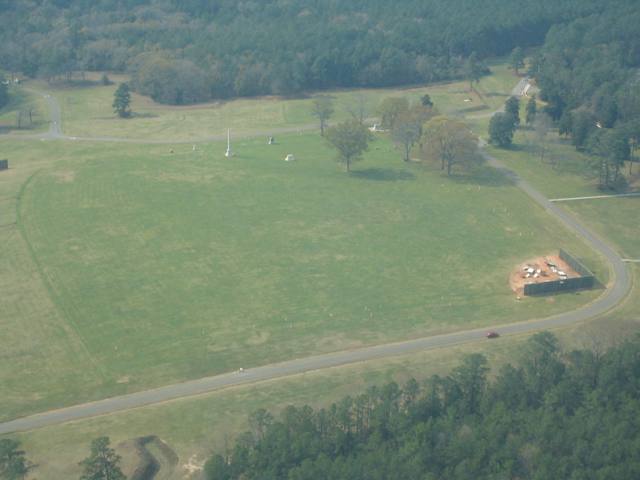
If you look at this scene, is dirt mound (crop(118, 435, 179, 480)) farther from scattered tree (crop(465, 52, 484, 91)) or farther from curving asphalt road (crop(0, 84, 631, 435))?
scattered tree (crop(465, 52, 484, 91))

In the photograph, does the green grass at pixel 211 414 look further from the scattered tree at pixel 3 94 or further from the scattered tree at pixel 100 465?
the scattered tree at pixel 3 94

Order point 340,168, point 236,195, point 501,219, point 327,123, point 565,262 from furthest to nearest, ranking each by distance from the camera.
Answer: point 327,123 < point 340,168 < point 236,195 < point 501,219 < point 565,262

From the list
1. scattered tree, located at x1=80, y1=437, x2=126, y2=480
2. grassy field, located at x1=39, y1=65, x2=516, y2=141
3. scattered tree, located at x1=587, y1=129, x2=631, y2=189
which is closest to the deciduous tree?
grassy field, located at x1=39, y1=65, x2=516, y2=141

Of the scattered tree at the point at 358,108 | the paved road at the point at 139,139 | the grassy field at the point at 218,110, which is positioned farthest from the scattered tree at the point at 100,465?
the scattered tree at the point at 358,108

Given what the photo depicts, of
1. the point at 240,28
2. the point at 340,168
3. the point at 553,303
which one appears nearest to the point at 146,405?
the point at 553,303

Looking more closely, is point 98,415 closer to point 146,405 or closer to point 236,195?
point 146,405
